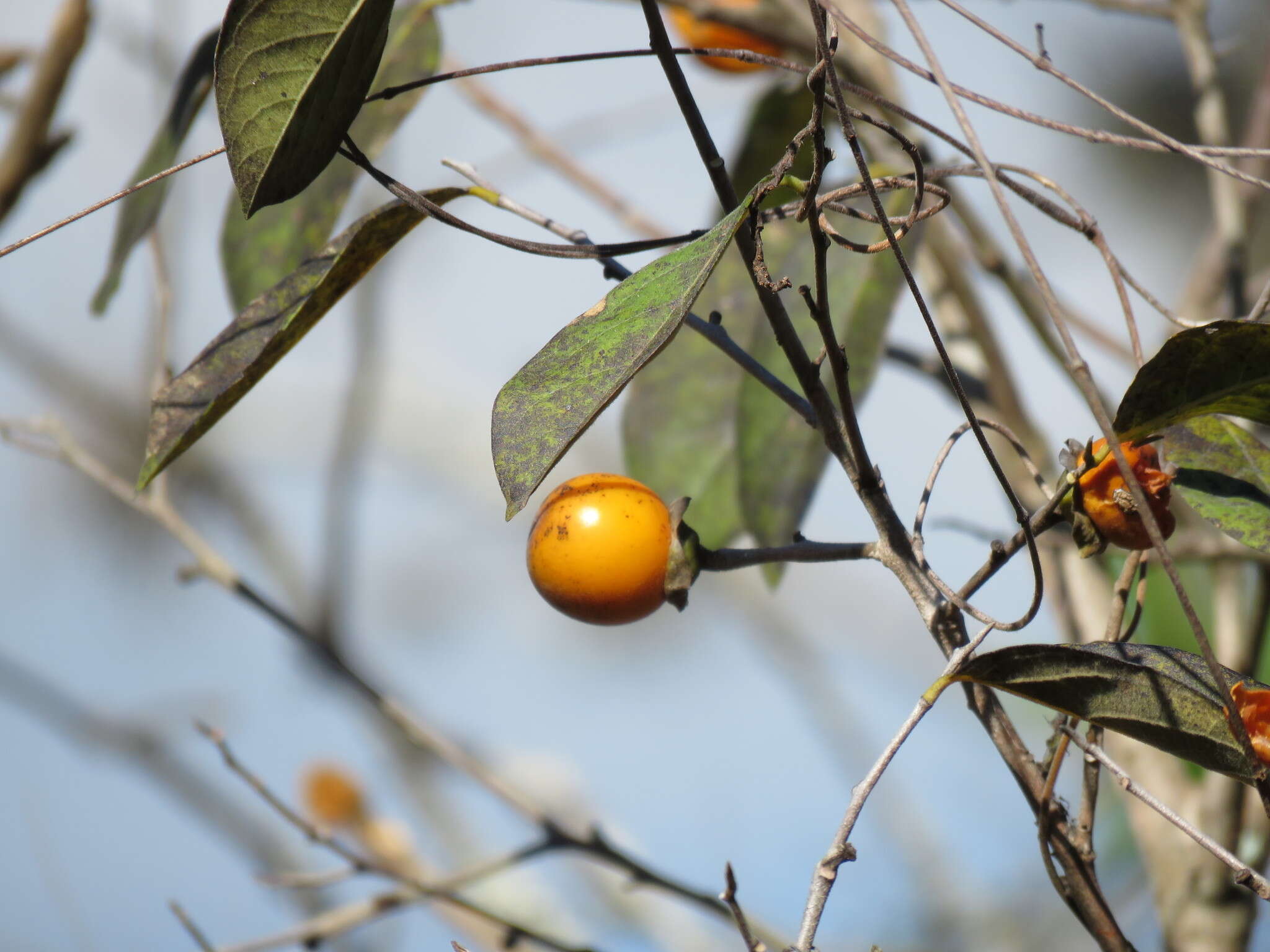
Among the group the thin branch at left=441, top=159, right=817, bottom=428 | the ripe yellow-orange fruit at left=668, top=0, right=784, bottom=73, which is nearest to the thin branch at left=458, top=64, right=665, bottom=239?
the ripe yellow-orange fruit at left=668, top=0, right=784, bottom=73

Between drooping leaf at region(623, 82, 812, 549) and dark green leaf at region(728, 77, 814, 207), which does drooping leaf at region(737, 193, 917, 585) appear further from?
dark green leaf at region(728, 77, 814, 207)

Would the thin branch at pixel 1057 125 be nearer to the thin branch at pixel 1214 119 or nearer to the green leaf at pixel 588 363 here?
the green leaf at pixel 588 363

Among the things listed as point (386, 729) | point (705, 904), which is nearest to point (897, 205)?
point (705, 904)

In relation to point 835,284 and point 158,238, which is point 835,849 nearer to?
point 835,284

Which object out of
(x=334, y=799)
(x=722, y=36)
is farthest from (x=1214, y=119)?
(x=334, y=799)

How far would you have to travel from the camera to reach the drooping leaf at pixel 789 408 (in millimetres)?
635

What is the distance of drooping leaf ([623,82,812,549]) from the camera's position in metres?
0.74

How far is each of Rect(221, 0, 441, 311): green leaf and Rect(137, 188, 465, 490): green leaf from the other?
0.17 meters

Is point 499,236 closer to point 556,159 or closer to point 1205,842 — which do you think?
point 1205,842

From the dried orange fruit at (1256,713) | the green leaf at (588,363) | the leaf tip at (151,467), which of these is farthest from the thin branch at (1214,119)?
the leaf tip at (151,467)

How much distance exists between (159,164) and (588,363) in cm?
39

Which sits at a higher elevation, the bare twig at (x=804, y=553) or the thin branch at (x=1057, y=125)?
the thin branch at (x=1057, y=125)

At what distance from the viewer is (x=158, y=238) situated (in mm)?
672

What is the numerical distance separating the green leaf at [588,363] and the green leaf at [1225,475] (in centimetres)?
22
